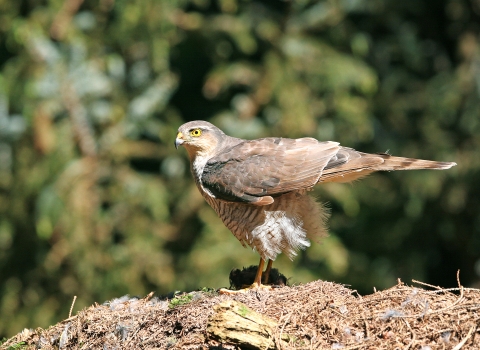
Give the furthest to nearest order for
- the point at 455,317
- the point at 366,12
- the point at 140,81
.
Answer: the point at 366,12
the point at 140,81
the point at 455,317

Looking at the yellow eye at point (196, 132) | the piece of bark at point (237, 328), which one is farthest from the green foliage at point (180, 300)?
the yellow eye at point (196, 132)

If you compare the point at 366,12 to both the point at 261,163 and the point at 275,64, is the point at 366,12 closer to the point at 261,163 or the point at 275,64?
the point at 275,64

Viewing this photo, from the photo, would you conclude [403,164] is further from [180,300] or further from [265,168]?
[180,300]

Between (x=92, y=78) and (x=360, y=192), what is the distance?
3977 mm

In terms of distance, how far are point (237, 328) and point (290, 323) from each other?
0.52m

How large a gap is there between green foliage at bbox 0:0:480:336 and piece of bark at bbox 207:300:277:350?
4.92 meters

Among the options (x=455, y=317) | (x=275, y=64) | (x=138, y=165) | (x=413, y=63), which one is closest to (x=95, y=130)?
(x=138, y=165)

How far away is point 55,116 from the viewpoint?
29.0 feet

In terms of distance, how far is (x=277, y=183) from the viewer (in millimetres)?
5500

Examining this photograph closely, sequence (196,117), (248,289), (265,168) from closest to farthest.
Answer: (248,289) → (265,168) → (196,117)

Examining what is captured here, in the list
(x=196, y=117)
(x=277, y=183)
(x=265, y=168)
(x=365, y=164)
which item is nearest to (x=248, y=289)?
(x=277, y=183)

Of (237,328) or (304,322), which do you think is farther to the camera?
(304,322)

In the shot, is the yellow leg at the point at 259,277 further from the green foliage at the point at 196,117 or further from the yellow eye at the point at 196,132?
the green foliage at the point at 196,117

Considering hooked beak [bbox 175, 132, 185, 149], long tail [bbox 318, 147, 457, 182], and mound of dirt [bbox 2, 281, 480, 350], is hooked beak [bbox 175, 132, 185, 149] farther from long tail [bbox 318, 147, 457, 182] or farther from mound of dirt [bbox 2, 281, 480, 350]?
mound of dirt [bbox 2, 281, 480, 350]
